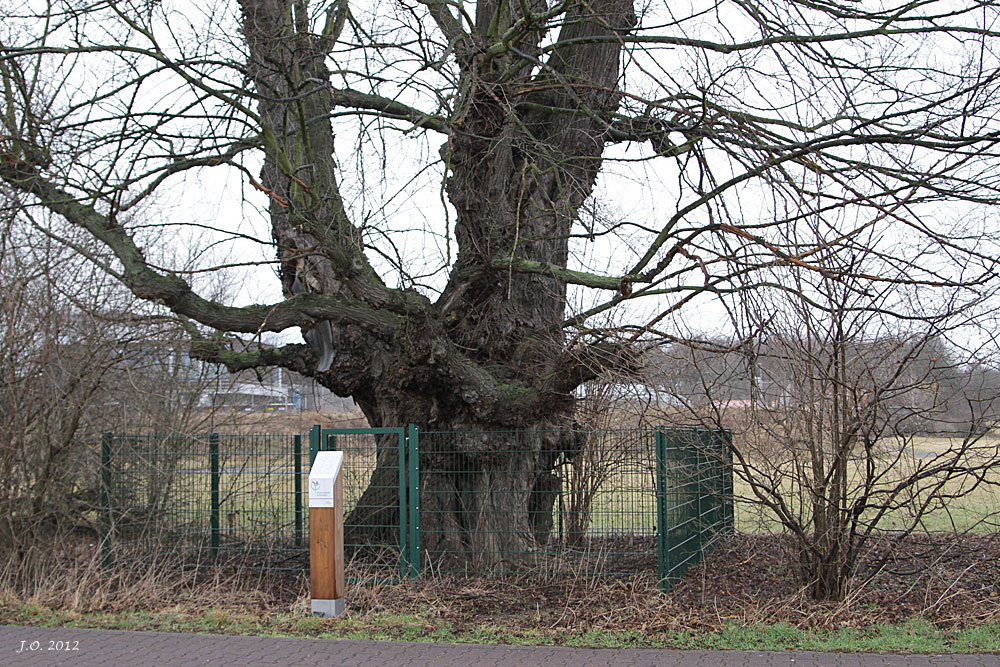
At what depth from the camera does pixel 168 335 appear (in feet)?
38.5

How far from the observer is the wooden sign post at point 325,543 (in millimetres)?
8141

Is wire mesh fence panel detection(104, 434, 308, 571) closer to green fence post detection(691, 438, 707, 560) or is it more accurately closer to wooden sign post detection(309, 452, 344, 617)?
wooden sign post detection(309, 452, 344, 617)

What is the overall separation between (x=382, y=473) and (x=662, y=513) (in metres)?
3.83

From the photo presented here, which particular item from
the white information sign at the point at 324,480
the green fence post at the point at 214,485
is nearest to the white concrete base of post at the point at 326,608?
the white information sign at the point at 324,480

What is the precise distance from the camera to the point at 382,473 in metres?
11.2

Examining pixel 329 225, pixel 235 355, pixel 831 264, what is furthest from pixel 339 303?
pixel 831 264

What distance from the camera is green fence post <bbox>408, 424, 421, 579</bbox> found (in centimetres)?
959

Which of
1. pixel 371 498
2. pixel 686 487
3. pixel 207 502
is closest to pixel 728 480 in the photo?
pixel 686 487

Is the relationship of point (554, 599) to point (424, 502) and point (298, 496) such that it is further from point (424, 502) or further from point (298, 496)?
point (298, 496)

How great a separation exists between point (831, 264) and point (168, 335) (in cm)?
837

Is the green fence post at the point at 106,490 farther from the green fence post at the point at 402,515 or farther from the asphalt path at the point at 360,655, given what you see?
the green fence post at the point at 402,515

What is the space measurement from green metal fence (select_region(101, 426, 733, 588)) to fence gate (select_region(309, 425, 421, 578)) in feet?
0.09

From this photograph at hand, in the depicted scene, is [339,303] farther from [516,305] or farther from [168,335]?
[168,335]

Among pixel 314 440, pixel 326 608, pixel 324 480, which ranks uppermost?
pixel 314 440
